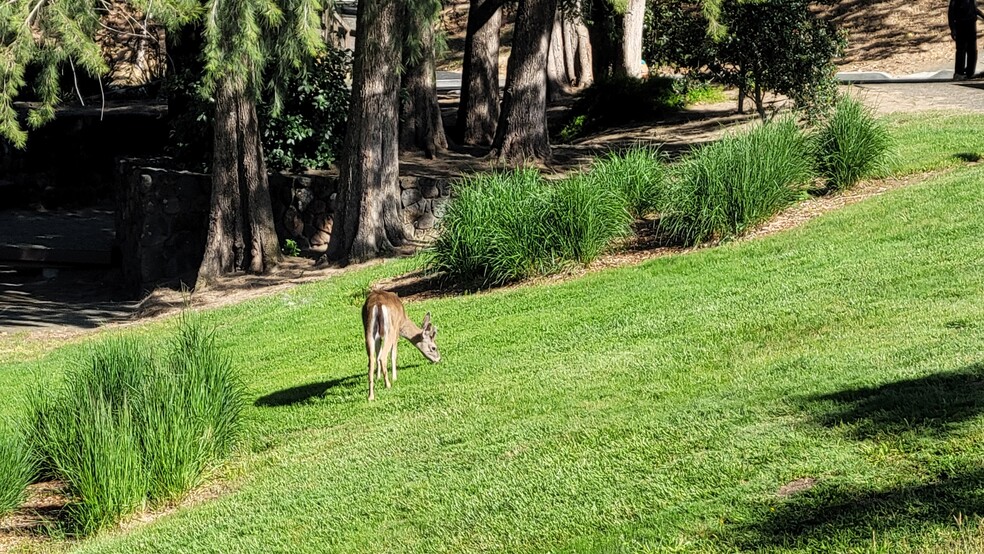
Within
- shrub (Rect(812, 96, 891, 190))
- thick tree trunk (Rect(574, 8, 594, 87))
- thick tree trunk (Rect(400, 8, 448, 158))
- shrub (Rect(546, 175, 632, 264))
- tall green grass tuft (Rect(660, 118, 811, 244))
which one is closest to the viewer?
tall green grass tuft (Rect(660, 118, 811, 244))

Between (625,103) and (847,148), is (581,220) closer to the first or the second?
(847,148)

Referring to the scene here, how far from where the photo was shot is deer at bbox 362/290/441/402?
30.7 feet

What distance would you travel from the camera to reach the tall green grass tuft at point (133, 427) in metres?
7.94

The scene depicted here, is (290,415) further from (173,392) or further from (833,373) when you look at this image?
(833,373)

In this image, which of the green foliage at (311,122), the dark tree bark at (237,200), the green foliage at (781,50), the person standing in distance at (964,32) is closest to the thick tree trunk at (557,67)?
the person standing in distance at (964,32)

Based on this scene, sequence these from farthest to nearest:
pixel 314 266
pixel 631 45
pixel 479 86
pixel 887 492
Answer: pixel 631 45 < pixel 479 86 < pixel 314 266 < pixel 887 492

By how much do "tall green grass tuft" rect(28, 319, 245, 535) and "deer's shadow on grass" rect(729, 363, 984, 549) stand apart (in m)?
4.21

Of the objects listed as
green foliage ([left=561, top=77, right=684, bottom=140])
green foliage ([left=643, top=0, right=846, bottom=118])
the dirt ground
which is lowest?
the dirt ground

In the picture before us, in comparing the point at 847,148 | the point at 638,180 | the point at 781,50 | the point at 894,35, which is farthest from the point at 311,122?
the point at 894,35

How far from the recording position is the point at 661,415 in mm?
7848

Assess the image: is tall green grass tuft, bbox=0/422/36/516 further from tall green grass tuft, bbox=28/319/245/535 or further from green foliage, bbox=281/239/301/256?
green foliage, bbox=281/239/301/256

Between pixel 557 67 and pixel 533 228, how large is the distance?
18028 millimetres

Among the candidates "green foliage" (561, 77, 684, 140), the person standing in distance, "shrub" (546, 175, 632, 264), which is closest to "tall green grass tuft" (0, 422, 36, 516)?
"shrub" (546, 175, 632, 264)

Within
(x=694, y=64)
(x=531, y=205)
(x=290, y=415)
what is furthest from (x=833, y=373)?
(x=694, y=64)
